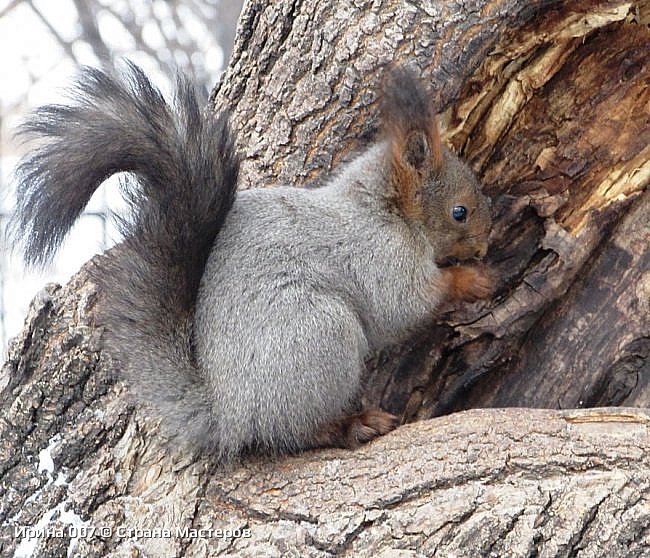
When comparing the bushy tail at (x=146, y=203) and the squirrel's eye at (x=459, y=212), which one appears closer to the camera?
the bushy tail at (x=146, y=203)

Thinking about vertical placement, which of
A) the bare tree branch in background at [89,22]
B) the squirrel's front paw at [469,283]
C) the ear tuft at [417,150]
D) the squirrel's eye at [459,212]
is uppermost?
the bare tree branch in background at [89,22]

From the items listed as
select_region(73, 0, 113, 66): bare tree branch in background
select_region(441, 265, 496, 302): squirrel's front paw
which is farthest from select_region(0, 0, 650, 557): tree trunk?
select_region(73, 0, 113, 66): bare tree branch in background

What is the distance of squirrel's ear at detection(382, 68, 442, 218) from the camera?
181cm

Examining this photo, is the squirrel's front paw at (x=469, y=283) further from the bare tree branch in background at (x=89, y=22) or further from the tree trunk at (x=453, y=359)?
the bare tree branch in background at (x=89, y=22)

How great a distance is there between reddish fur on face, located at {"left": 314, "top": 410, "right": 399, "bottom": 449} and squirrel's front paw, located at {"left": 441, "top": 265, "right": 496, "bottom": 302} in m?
0.40

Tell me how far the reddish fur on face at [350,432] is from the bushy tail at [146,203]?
236mm

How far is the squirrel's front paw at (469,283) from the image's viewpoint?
2.00 metres

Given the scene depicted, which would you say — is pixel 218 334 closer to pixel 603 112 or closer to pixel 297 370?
pixel 297 370

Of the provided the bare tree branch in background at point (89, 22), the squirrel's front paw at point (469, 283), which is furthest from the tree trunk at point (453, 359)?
the bare tree branch in background at point (89, 22)

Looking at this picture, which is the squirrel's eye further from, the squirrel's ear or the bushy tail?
the bushy tail

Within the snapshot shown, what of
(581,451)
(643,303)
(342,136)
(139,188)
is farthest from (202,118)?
(643,303)

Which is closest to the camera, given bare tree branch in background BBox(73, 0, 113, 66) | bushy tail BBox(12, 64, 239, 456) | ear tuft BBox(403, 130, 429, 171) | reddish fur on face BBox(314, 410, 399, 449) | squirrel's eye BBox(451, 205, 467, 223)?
bushy tail BBox(12, 64, 239, 456)

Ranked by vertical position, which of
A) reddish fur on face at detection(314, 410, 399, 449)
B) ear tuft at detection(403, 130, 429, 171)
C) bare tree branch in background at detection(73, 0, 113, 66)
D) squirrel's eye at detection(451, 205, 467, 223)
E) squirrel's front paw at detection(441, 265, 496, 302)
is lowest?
reddish fur on face at detection(314, 410, 399, 449)

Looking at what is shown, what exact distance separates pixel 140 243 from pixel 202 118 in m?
0.28
